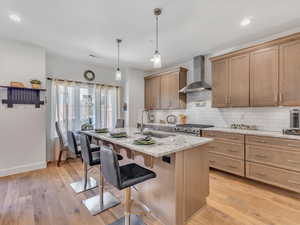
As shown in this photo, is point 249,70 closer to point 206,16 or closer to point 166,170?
point 206,16

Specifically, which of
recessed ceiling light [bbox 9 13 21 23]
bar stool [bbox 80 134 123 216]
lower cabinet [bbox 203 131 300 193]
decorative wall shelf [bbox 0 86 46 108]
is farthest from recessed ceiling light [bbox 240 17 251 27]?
decorative wall shelf [bbox 0 86 46 108]

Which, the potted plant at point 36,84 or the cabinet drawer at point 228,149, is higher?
the potted plant at point 36,84

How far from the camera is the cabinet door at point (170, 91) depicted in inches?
171

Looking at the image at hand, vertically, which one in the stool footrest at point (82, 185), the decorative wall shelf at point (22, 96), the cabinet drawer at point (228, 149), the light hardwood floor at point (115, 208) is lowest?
the light hardwood floor at point (115, 208)

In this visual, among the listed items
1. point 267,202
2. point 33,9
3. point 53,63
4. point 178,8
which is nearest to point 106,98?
point 53,63

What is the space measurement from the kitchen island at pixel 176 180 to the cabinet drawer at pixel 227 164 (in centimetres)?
119

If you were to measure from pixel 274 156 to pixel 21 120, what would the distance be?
188 inches

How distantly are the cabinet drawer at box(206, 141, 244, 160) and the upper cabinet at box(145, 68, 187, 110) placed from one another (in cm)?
152

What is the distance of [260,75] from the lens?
2.83 m

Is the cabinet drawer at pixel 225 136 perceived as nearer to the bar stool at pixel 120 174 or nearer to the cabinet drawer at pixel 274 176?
the cabinet drawer at pixel 274 176

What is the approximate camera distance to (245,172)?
275 centimetres

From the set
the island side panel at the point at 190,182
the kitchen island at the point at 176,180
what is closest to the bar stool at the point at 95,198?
the kitchen island at the point at 176,180

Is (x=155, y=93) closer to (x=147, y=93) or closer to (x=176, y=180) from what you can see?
(x=147, y=93)

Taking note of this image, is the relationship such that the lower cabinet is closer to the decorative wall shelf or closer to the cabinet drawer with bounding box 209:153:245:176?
the cabinet drawer with bounding box 209:153:245:176
